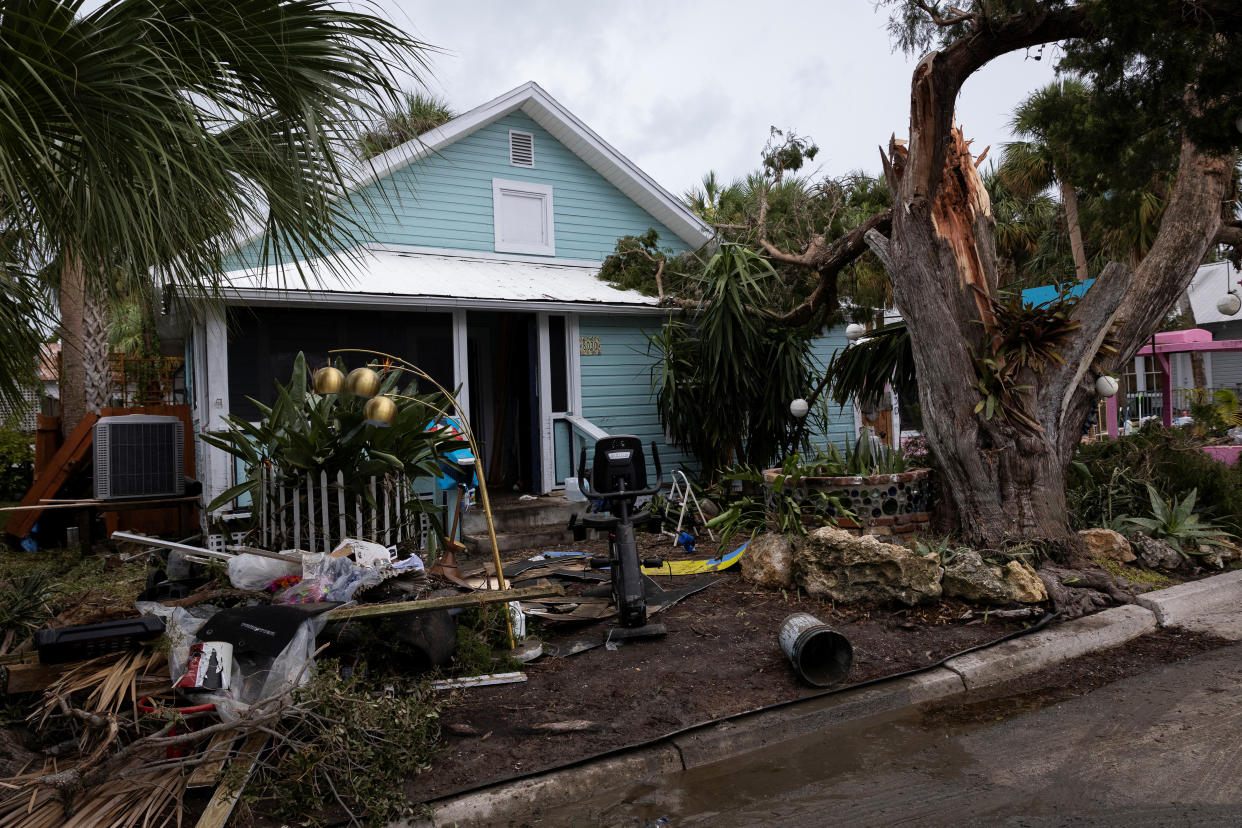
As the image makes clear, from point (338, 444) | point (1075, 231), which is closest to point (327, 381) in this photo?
point (338, 444)

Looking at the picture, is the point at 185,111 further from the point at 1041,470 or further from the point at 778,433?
the point at 778,433

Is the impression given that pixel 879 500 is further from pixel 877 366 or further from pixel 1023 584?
pixel 877 366

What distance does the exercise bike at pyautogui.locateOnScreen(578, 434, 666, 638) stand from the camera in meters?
5.13

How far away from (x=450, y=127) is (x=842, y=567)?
26.1 ft

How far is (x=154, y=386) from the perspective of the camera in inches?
518

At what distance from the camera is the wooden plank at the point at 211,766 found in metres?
3.20

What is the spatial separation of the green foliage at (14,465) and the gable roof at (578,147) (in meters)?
8.49

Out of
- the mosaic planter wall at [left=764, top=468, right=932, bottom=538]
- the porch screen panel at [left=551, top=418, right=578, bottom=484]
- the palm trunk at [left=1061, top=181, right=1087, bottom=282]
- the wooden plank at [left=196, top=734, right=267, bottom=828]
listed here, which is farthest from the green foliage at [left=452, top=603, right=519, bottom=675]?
the palm trunk at [left=1061, top=181, right=1087, bottom=282]

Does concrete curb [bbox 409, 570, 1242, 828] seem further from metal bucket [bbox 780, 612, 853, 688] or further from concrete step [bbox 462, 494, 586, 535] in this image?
concrete step [bbox 462, 494, 586, 535]

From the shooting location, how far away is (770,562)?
6336mm

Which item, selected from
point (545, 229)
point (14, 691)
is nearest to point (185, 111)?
point (14, 691)

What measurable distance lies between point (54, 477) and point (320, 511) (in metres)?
5.50

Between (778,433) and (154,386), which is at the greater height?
(154,386)

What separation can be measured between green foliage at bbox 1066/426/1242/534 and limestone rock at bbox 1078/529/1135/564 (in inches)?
16.2
